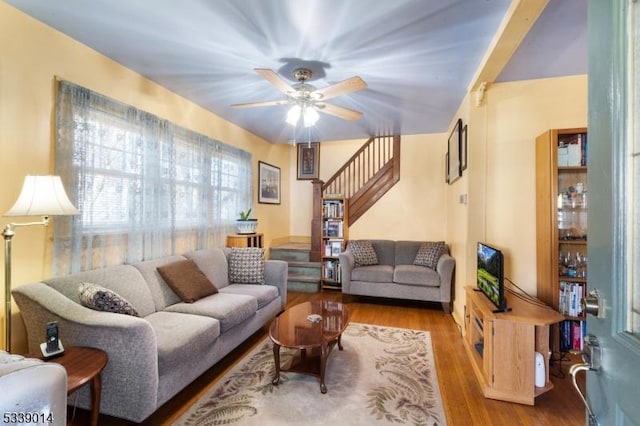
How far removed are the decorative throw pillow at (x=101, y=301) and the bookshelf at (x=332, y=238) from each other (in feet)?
10.3

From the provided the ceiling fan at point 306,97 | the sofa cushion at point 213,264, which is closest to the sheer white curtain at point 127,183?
the sofa cushion at point 213,264

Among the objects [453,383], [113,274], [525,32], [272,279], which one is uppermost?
[525,32]

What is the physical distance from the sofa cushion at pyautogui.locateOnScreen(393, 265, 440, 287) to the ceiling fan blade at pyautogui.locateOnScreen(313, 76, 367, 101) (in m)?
2.53

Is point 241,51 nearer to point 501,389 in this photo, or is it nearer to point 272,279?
point 272,279

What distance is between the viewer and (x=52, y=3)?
1.76 meters

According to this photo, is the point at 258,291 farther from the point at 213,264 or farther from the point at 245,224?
the point at 245,224

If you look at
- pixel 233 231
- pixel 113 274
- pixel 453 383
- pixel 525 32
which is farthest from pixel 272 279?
pixel 525 32

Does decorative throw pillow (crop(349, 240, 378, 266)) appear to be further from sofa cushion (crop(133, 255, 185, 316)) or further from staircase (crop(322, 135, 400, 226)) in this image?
sofa cushion (crop(133, 255, 185, 316))

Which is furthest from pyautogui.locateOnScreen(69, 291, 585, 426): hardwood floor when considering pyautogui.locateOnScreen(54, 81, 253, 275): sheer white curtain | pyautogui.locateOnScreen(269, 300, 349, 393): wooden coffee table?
pyautogui.locateOnScreen(54, 81, 253, 275): sheer white curtain

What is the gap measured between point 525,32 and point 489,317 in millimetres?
1873

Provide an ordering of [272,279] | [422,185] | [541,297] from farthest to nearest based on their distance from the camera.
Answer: [422,185] → [272,279] → [541,297]

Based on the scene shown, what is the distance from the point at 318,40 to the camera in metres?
2.08

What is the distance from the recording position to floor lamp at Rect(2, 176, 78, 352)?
63.1 inches

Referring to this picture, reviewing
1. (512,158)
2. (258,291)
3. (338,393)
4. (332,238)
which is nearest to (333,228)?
(332,238)
